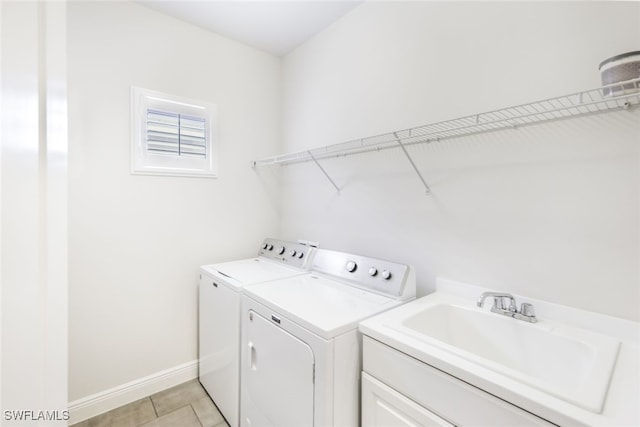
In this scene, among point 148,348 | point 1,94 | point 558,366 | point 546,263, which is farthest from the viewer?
point 148,348

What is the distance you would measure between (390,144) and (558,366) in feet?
4.43

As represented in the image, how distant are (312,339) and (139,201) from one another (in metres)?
1.64

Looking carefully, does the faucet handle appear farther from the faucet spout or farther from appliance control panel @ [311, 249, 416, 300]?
appliance control panel @ [311, 249, 416, 300]

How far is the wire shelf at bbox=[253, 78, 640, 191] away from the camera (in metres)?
0.96

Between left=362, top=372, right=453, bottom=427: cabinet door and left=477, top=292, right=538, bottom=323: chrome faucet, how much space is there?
1.85ft

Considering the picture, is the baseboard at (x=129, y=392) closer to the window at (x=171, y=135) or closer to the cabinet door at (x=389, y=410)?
the window at (x=171, y=135)

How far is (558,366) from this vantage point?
1071 mm

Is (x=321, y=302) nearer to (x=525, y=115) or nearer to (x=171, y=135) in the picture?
(x=525, y=115)

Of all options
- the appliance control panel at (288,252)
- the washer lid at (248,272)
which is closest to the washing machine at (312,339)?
the washer lid at (248,272)

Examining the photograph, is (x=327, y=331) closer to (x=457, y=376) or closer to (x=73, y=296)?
(x=457, y=376)

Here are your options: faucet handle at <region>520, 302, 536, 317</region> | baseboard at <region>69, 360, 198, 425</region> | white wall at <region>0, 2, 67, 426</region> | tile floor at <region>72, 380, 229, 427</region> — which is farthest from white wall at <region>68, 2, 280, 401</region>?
faucet handle at <region>520, 302, 536, 317</region>

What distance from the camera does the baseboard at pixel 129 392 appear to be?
1.83m

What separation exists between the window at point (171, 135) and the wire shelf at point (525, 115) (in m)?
1.15

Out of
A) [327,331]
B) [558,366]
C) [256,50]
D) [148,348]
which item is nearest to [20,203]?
[327,331]
